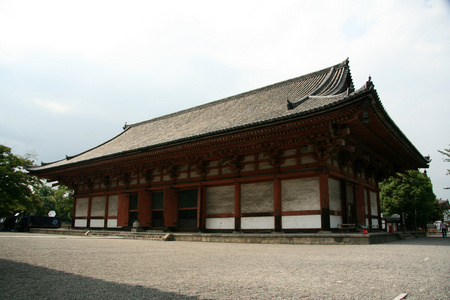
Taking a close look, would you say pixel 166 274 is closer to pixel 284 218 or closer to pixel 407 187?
pixel 284 218

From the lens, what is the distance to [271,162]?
539 inches

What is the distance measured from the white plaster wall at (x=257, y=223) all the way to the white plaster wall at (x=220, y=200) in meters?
0.92

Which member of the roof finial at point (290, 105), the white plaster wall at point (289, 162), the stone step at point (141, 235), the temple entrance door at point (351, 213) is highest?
the roof finial at point (290, 105)

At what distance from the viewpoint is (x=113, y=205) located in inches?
805

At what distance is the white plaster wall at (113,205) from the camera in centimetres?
2027

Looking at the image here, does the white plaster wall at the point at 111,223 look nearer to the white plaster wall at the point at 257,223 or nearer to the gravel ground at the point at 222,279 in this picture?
the white plaster wall at the point at 257,223

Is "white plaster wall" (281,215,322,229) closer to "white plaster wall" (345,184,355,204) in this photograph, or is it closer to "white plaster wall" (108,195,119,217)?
"white plaster wall" (345,184,355,204)

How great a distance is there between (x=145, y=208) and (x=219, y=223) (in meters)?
5.17

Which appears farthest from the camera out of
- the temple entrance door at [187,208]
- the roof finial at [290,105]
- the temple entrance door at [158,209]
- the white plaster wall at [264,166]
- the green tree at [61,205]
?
the green tree at [61,205]

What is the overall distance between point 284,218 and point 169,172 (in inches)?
279

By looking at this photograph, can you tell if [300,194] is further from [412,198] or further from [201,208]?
[412,198]

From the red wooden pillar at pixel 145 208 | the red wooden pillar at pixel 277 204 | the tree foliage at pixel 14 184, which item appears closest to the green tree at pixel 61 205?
the tree foliage at pixel 14 184

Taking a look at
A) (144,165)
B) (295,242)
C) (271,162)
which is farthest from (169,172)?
(295,242)

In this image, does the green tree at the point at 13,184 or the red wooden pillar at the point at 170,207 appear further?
the green tree at the point at 13,184
